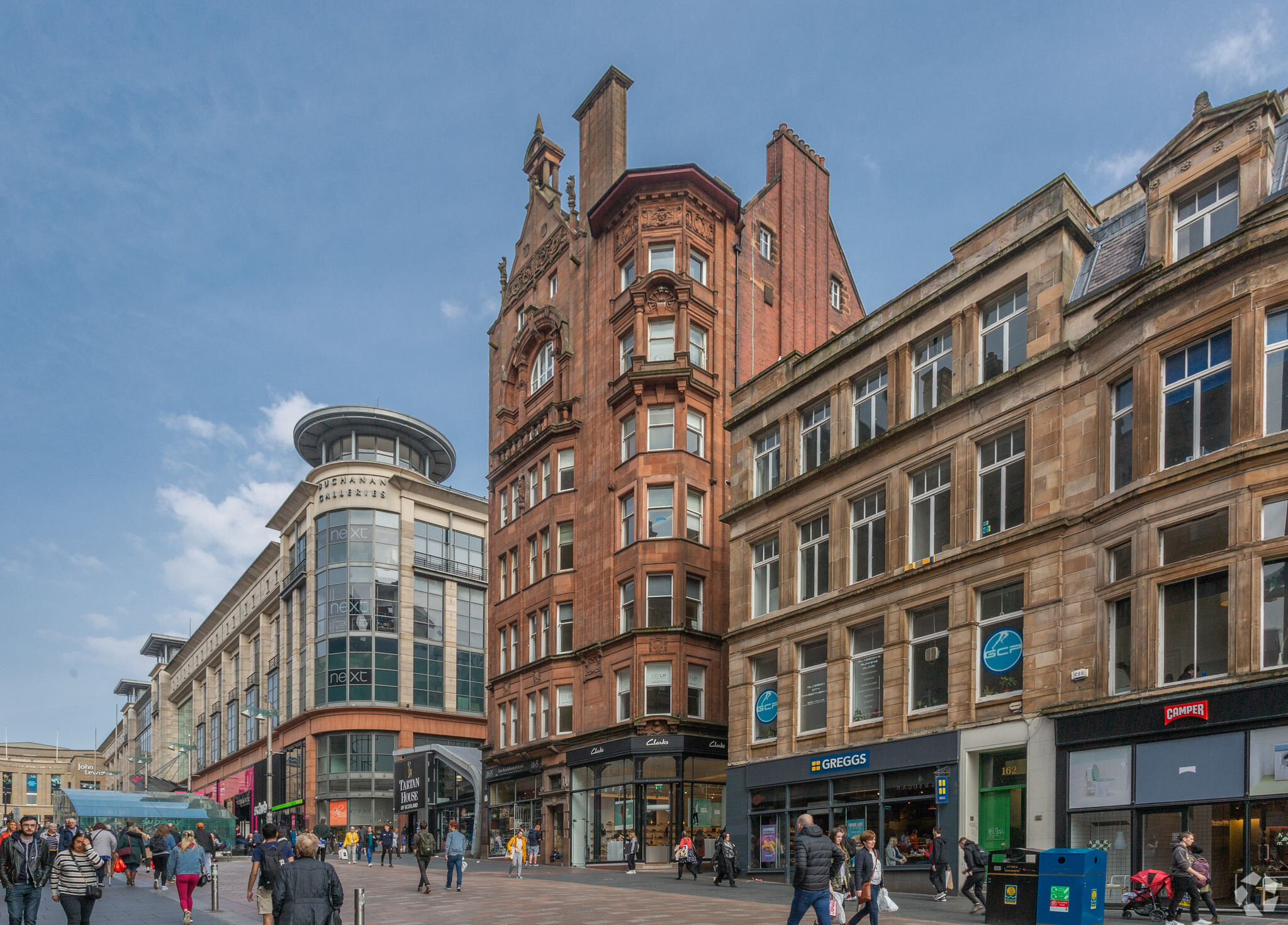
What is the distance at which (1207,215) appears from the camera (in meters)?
23.2

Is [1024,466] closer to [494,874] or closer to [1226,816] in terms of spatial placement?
[1226,816]

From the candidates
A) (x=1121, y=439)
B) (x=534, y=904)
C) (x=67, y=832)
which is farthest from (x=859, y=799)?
(x=67, y=832)

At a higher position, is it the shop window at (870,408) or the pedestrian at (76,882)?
the shop window at (870,408)

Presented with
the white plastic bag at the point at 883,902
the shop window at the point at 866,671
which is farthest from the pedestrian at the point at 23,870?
the shop window at the point at 866,671

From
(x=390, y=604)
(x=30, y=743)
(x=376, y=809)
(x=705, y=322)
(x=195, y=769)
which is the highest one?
(x=705, y=322)

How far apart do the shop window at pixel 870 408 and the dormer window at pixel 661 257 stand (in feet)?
45.4

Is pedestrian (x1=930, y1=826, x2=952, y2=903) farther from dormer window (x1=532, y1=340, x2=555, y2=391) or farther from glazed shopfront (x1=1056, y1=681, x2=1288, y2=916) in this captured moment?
dormer window (x1=532, y1=340, x2=555, y2=391)

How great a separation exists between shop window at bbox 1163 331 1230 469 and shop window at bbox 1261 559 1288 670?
7.90ft

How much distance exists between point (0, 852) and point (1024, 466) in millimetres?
20707

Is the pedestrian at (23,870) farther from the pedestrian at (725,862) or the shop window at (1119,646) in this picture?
the shop window at (1119,646)

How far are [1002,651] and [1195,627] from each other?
517 cm

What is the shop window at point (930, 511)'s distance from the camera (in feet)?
92.7

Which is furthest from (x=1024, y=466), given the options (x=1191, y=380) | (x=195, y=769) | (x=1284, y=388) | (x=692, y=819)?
(x=195, y=769)

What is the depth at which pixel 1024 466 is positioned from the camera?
2578 centimetres
